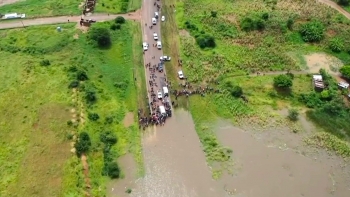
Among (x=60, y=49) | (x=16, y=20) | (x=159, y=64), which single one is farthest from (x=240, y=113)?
(x=16, y=20)

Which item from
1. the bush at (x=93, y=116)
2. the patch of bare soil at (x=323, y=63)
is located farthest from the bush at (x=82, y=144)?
the patch of bare soil at (x=323, y=63)

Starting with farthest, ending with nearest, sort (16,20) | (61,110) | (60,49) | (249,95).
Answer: (16,20) < (60,49) < (249,95) < (61,110)

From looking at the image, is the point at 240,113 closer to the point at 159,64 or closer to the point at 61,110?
the point at 159,64

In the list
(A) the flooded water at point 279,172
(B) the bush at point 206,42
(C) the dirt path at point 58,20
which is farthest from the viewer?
(C) the dirt path at point 58,20

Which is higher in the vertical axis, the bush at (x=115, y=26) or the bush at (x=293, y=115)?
the bush at (x=115, y=26)

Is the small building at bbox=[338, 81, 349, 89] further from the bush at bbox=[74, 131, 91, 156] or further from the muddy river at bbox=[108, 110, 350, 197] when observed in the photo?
the bush at bbox=[74, 131, 91, 156]

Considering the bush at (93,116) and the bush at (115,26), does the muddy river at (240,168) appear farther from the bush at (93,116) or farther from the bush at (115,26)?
the bush at (115,26)

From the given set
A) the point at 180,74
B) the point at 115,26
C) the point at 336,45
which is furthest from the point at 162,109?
the point at 336,45
